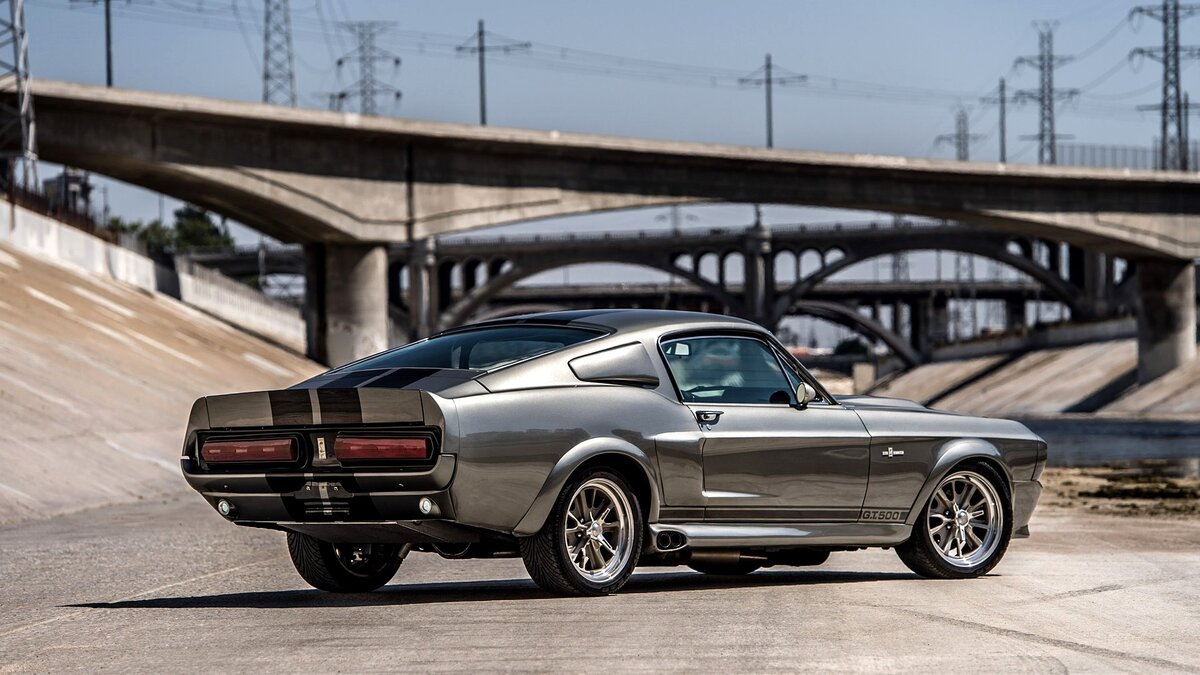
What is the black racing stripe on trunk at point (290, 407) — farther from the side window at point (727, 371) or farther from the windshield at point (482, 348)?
the side window at point (727, 371)

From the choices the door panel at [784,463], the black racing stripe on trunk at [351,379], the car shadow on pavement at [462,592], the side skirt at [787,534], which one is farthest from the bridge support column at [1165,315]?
the black racing stripe on trunk at [351,379]

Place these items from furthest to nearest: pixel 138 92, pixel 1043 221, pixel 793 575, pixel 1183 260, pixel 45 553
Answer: pixel 1183 260 → pixel 1043 221 → pixel 138 92 → pixel 45 553 → pixel 793 575

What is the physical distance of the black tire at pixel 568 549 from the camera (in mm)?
8367

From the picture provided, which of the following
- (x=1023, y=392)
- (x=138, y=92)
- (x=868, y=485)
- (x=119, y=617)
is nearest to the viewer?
(x=119, y=617)

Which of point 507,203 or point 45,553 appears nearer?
point 45,553

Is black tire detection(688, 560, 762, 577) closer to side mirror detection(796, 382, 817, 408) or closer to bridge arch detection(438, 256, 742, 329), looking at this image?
side mirror detection(796, 382, 817, 408)

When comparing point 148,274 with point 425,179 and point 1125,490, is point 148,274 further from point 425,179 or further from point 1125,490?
point 1125,490

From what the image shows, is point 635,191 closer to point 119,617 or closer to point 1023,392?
point 1023,392

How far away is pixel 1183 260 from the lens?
65875 millimetres

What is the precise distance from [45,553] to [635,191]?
4272 centimetres

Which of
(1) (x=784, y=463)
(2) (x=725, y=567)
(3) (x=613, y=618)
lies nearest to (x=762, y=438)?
(1) (x=784, y=463)

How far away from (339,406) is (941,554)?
11.8 feet

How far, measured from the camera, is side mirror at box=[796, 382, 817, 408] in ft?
31.0

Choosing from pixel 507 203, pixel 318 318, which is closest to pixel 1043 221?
pixel 507 203
